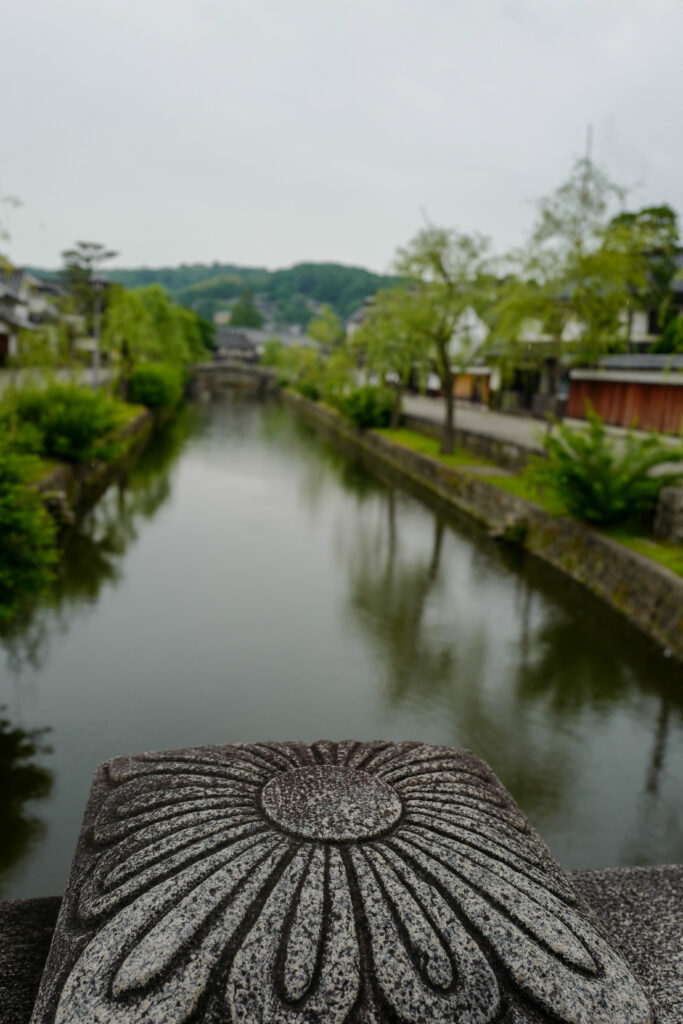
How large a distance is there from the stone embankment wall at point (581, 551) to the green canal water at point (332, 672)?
0.27m

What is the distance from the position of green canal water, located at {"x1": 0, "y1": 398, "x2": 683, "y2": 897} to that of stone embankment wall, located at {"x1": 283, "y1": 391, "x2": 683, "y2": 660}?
271 millimetres

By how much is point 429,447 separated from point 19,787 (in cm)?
1749

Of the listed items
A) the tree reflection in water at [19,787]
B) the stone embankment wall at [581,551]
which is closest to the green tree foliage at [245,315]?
the stone embankment wall at [581,551]

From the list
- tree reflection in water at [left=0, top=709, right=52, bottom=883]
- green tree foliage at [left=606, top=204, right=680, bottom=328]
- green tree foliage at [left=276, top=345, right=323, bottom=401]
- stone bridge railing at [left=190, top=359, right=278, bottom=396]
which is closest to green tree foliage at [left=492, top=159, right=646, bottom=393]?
green tree foliage at [left=606, top=204, right=680, bottom=328]

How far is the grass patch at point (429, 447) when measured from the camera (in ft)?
61.3

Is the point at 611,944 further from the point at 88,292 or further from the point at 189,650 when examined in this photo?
the point at 88,292

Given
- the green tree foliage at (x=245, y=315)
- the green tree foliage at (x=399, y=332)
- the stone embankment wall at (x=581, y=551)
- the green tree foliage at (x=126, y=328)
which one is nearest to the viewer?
the stone embankment wall at (x=581, y=551)

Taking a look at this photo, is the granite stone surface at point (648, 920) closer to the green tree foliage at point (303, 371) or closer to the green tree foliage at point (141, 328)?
the green tree foliage at point (141, 328)

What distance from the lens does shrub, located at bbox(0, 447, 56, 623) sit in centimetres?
595

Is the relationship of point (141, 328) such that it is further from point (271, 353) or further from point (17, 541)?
point (271, 353)

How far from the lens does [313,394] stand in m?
43.6

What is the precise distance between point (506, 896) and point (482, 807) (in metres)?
0.59

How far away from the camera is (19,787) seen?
5203mm

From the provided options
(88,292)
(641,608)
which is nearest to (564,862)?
(641,608)
